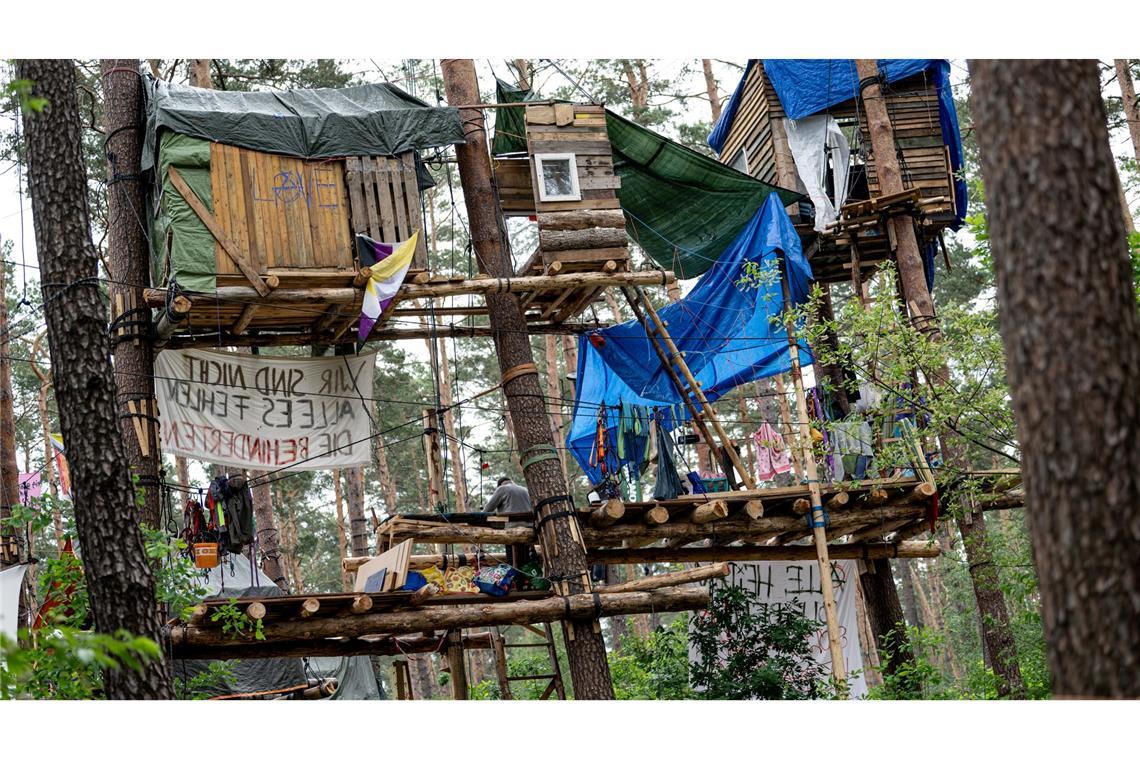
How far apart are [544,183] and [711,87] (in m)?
12.4

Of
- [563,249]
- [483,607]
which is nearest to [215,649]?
[483,607]

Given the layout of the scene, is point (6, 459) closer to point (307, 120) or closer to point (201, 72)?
point (201, 72)

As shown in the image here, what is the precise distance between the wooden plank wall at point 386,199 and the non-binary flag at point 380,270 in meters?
0.21

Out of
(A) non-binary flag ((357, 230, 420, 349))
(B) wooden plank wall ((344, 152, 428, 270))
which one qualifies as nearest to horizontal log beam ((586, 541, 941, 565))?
(A) non-binary flag ((357, 230, 420, 349))

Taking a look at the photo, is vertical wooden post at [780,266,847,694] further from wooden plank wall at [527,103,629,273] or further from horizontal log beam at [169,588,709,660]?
wooden plank wall at [527,103,629,273]

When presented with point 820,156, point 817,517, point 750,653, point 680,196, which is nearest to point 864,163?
point 820,156

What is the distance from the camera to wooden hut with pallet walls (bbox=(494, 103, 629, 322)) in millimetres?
12992

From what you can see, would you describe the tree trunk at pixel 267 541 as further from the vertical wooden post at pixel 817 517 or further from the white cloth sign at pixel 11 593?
the vertical wooden post at pixel 817 517

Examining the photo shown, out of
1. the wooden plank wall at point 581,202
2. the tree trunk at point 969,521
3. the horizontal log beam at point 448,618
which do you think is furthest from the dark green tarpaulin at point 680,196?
the horizontal log beam at point 448,618

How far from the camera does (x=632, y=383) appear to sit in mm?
14828

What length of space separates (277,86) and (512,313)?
31.6ft

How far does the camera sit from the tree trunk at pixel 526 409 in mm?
12086

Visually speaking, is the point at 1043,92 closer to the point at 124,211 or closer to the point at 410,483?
the point at 124,211

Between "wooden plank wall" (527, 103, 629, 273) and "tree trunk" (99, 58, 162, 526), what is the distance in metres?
4.35
